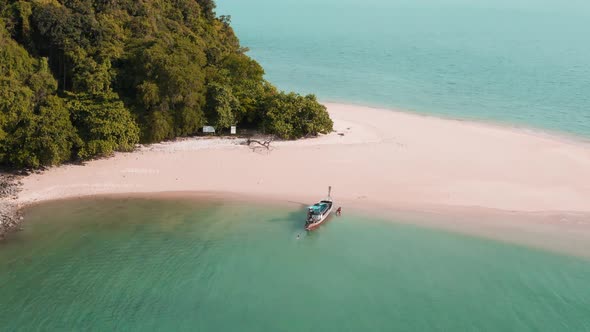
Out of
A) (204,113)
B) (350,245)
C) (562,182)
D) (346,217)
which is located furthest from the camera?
(204,113)

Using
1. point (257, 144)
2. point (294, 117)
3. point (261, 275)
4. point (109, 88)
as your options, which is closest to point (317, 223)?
point (261, 275)

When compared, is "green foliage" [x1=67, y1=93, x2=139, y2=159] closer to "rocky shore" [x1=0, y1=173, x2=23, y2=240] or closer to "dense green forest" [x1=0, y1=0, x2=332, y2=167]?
"dense green forest" [x1=0, y1=0, x2=332, y2=167]

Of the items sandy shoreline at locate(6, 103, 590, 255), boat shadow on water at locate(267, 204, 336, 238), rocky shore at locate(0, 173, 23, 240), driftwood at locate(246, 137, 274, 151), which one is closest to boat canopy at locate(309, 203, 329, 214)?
boat shadow on water at locate(267, 204, 336, 238)

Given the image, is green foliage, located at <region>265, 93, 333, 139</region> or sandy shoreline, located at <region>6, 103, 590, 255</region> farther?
green foliage, located at <region>265, 93, 333, 139</region>

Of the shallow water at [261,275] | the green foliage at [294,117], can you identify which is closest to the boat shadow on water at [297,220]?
the shallow water at [261,275]

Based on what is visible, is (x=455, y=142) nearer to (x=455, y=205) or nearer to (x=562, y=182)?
(x=562, y=182)

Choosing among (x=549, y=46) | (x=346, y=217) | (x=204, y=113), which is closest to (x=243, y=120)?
(x=204, y=113)

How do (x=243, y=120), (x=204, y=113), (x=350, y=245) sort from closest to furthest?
(x=350, y=245) < (x=204, y=113) < (x=243, y=120)
